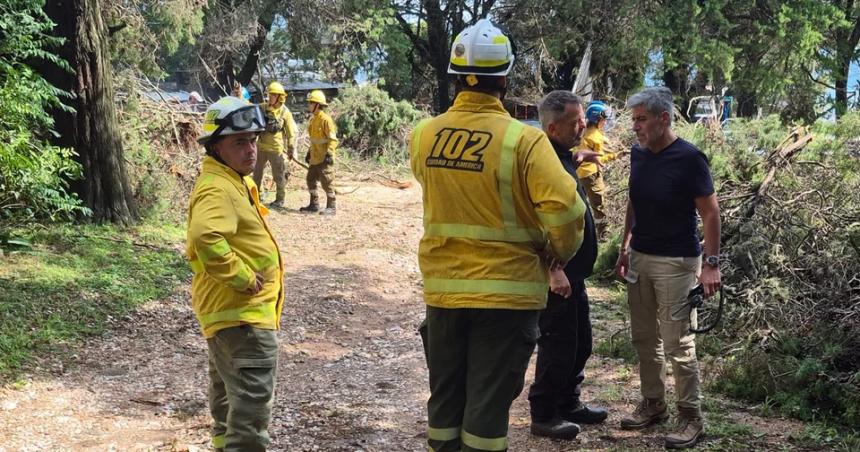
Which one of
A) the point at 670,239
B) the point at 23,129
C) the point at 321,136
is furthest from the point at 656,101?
the point at 321,136

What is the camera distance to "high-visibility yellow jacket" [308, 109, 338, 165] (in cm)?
1170

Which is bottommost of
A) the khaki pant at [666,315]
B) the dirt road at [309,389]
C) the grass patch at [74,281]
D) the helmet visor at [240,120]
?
the dirt road at [309,389]

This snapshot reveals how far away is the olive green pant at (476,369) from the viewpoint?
9.80ft

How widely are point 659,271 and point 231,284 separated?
7.32 feet

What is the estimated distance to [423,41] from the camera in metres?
26.7

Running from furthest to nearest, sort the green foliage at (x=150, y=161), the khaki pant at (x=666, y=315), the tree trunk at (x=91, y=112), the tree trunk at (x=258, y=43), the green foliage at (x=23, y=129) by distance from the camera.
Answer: the tree trunk at (x=258, y=43) < the green foliage at (x=150, y=161) < the tree trunk at (x=91, y=112) < the green foliage at (x=23, y=129) < the khaki pant at (x=666, y=315)

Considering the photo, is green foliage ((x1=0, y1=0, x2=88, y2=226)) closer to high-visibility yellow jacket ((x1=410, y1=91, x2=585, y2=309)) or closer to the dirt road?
the dirt road

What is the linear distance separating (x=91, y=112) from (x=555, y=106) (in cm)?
643

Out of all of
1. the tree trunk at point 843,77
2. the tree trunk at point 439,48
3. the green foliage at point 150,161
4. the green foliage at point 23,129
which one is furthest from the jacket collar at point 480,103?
the tree trunk at point 439,48

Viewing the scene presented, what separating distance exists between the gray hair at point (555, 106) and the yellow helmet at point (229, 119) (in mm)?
1454

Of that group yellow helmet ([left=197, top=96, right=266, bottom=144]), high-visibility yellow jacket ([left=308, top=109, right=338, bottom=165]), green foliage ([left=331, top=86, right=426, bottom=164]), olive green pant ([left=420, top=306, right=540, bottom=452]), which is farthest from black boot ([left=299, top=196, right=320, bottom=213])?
olive green pant ([left=420, top=306, right=540, bottom=452])

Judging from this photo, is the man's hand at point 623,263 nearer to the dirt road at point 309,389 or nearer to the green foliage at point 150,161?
the dirt road at point 309,389

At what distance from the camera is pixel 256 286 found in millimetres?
3277

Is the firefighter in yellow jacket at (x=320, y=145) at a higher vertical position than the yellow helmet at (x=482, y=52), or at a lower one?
lower
